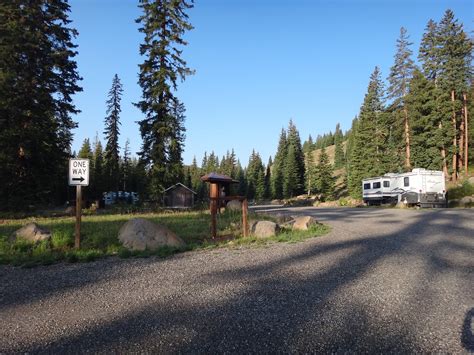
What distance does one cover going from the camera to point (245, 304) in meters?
4.18

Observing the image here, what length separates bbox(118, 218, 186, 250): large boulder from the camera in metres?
8.40

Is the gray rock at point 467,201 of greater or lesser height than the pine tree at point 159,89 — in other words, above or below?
below

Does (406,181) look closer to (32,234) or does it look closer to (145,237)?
(145,237)

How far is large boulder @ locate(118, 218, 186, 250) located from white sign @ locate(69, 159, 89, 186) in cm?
174

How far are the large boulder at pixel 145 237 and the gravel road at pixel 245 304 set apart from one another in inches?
44.5

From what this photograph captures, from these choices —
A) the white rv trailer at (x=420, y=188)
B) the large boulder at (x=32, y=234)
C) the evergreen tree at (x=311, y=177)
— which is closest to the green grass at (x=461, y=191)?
the white rv trailer at (x=420, y=188)

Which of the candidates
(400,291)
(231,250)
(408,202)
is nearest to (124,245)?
(231,250)

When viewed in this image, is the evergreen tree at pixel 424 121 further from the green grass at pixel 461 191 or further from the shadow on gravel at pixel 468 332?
the shadow on gravel at pixel 468 332

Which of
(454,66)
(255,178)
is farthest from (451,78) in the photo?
(255,178)

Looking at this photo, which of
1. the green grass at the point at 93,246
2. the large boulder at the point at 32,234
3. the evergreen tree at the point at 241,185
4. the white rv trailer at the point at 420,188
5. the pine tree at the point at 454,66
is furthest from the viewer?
the evergreen tree at the point at 241,185

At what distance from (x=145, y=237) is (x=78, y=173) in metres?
2.56

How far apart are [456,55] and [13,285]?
45081 millimetres

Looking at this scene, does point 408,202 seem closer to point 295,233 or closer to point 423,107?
point 423,107

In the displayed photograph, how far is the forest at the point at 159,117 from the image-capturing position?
57.7 ft
